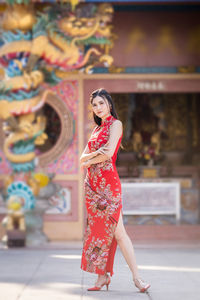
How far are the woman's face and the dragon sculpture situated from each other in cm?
301

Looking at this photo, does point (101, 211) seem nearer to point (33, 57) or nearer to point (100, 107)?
point (100, 107)

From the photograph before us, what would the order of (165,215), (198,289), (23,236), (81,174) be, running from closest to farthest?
(198,289)
(23,236)
(81,174)
(165,215)

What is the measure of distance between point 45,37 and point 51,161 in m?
1.86

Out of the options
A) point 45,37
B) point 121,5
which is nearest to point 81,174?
point 45,37

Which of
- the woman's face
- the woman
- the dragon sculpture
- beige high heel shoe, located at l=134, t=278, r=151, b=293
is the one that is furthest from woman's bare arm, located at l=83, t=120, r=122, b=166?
the dragon sculpture

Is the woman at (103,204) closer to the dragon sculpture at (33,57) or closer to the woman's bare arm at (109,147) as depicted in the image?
the woman's bare arm at (109,147)

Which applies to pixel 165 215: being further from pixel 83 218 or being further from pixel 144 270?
pixel 144 270

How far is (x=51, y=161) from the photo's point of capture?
8672mm

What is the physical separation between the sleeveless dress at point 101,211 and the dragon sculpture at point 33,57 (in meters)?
3.10

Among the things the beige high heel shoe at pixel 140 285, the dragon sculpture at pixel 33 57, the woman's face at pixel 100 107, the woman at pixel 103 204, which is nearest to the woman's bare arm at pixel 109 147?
the woman at pixel 103 204

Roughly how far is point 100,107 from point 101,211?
88cm

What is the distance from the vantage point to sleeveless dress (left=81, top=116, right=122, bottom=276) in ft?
16.0

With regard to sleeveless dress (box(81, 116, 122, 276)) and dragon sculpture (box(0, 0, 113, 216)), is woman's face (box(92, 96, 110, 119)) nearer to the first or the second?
sleeveless dress (box(81, 116, 122, 276))

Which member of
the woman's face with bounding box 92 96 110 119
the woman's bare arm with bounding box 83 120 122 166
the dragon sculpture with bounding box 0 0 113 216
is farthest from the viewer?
the dragon sculpture with bounding box 0 0 113 216
